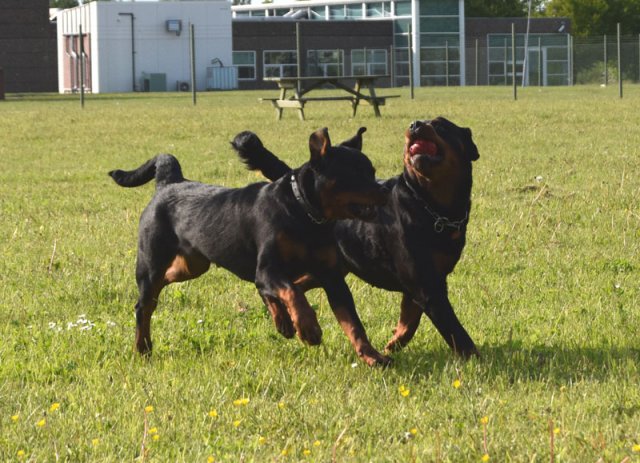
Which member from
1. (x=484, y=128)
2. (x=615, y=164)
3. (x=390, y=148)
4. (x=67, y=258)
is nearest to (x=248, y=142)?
(x=67, y=258)

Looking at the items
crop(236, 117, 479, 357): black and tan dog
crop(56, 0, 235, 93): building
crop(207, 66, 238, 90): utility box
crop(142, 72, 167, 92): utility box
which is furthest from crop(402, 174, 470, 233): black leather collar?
crop(207, 66, 238, 90): utility box

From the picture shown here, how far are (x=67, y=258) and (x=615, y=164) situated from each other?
7.41 metres

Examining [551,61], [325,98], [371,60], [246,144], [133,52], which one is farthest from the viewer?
[371,60]

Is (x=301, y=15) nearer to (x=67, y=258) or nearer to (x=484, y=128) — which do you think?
(x=484, y=128)

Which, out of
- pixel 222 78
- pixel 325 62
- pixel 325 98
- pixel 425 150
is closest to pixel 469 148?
pixel 425 150

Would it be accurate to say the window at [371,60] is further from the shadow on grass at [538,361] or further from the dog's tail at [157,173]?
the shadow on grass at [538,361]

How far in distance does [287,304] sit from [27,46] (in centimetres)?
6458

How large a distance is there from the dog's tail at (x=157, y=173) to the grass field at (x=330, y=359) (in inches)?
29.0

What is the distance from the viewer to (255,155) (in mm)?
5680

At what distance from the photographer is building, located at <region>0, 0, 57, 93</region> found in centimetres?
6384

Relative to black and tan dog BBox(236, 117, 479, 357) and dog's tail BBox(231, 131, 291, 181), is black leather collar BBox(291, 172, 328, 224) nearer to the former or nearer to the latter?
black and tan dog BBox(236, 117, 479, 357)

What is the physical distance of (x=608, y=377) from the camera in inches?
181

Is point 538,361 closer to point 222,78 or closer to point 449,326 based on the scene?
point 449,326

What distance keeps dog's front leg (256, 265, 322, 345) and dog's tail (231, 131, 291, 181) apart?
81cm
